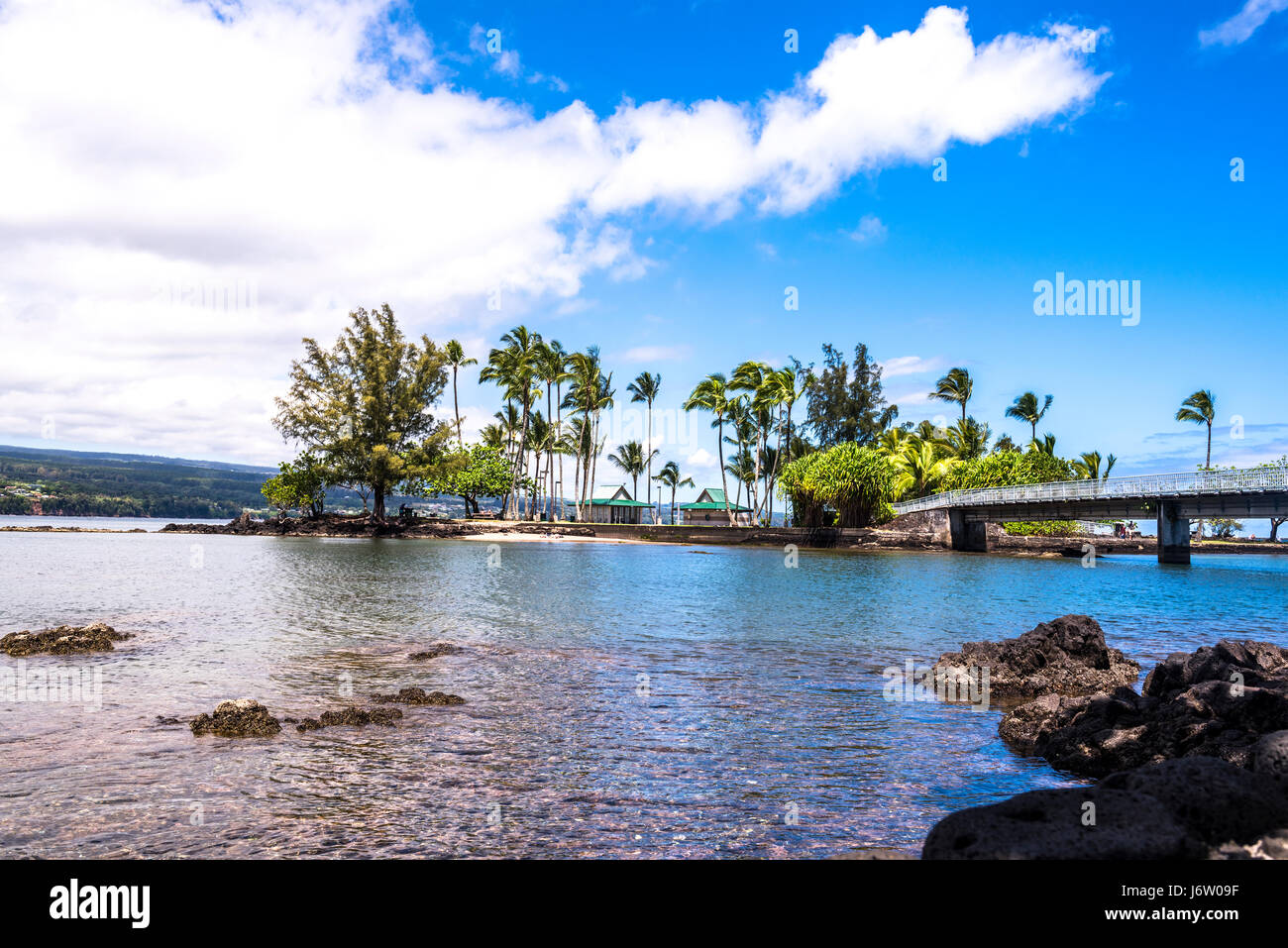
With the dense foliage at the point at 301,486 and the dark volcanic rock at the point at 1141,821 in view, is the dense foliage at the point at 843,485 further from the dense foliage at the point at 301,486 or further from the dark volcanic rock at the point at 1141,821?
the dark volcanic rock at the point at 1141,821

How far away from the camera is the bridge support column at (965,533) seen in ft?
230

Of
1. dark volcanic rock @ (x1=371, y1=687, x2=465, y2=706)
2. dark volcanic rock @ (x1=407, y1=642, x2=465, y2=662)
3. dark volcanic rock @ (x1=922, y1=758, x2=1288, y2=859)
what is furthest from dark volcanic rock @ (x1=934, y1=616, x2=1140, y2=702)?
dark volcanic rock @ (x1=407, y1=642, x2=465, y2=662)

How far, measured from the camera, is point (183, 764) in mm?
7941

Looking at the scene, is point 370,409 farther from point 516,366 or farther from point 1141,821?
point 1141,821

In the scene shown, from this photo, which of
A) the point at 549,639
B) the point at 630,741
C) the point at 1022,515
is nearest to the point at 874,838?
the point at 630,741

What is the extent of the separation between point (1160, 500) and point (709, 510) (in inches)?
2377

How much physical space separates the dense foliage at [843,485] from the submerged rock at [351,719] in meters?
65.2

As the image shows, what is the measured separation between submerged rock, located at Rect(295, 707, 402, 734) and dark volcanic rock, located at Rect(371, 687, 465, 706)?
861mm

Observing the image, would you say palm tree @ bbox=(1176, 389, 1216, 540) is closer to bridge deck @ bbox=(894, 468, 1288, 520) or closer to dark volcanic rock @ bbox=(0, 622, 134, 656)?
→ bridge deck @ bbox=(894, 468, 1288, 520)

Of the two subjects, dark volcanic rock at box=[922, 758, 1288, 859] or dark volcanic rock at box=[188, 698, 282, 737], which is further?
dark volcanic rock at box=[188, 698, 282, 737]

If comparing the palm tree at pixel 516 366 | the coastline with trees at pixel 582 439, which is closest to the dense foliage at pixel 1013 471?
the coastline with trees at pixel 582 439

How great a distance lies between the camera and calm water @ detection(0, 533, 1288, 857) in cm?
651
